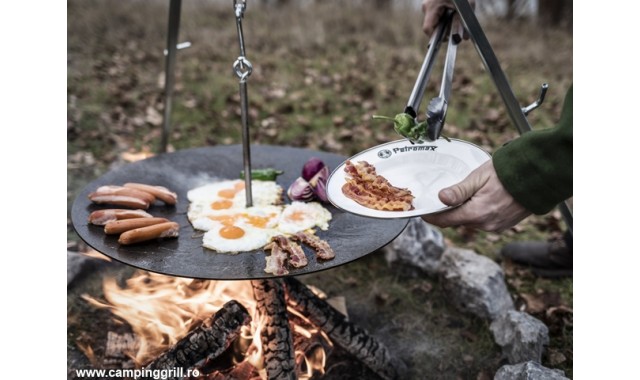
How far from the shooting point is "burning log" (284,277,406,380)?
2.70 m

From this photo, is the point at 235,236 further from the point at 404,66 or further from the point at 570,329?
the point at 404,66

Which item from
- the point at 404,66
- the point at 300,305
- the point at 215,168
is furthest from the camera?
the point at 404,66

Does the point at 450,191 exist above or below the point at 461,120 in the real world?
below

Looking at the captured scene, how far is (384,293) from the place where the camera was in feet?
11.5

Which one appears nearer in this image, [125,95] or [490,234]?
[490,234]

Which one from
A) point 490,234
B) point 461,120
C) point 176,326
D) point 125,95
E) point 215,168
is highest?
point 125,95

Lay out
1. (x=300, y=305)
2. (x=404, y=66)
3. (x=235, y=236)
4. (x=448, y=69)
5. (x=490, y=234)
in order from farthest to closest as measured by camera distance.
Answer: (x=404, y=66) → (x=490, y=234) → (x=300, y=305) → (x=235, y=236) → (x=448, y=69)

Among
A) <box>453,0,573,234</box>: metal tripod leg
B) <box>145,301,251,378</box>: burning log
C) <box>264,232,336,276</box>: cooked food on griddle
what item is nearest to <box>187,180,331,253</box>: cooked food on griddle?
<box>264,232,336,276</box>: cooked food on griddle

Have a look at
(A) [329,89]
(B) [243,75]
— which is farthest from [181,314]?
(A) [329,89]

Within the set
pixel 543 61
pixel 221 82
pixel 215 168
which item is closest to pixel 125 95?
pixel 221 82

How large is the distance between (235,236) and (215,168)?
892 mm

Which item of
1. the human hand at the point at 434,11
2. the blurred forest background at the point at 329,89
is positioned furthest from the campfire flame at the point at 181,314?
the human hand at the point at 434,11

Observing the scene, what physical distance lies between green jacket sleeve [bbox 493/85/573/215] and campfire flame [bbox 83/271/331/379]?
1390 millimetres

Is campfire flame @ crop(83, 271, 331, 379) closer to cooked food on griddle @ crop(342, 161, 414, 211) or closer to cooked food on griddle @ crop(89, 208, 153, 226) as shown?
cooked food on griddle @ crop(89, 208, 153, 226)
